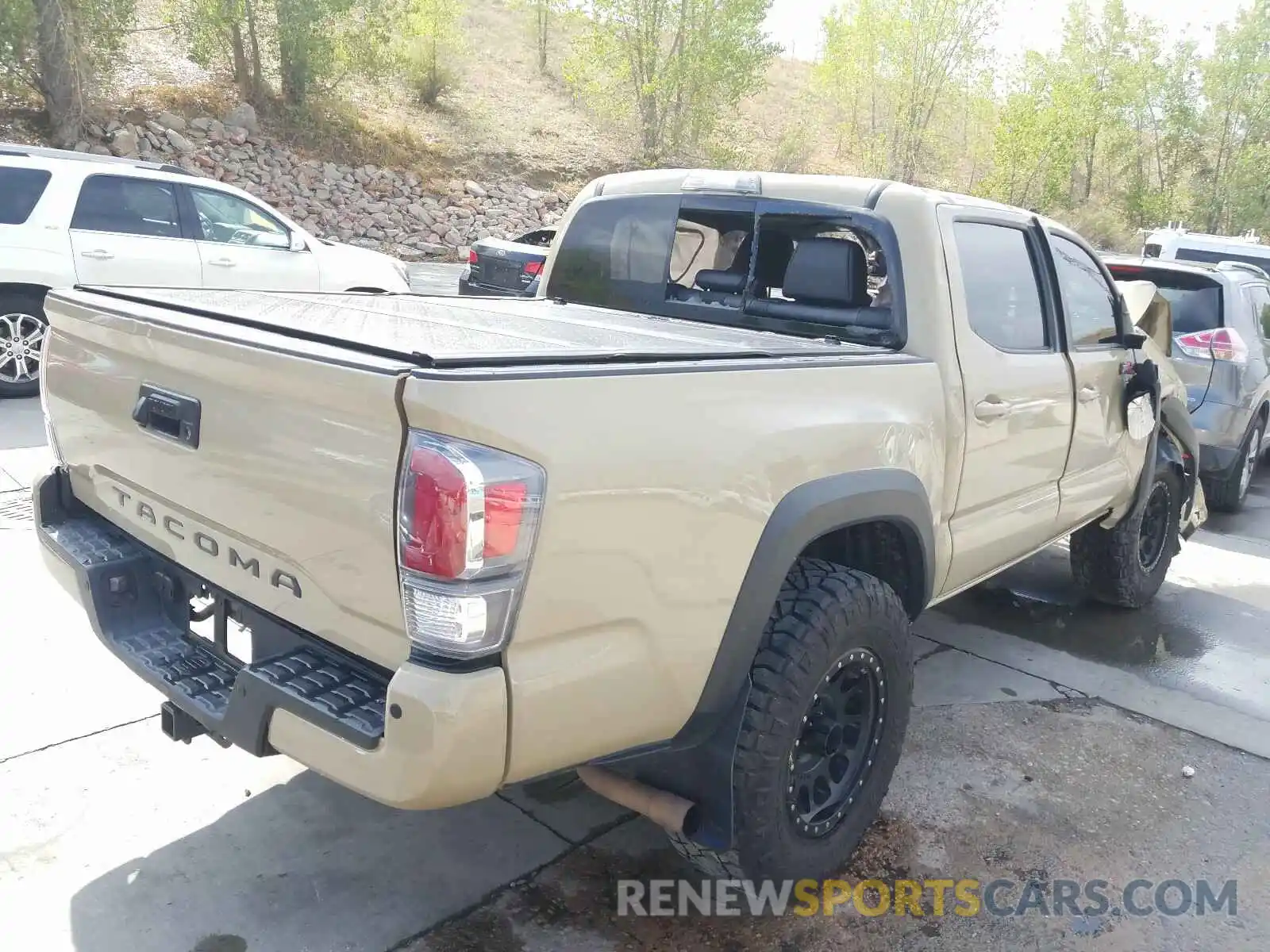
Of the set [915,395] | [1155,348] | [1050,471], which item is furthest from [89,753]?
[1155,348]

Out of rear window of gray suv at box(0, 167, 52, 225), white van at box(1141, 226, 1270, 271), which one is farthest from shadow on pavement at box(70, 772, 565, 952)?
white van at box(1141, 226, 1270, 271)

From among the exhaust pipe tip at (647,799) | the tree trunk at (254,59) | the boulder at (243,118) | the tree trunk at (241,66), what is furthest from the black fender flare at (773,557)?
the tree trunk at (254,59)

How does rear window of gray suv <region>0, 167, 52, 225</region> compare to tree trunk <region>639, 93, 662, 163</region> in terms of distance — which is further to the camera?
tree trunk <region>639, 93, 662, 163</region>

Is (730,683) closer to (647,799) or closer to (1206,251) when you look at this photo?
(647,799)

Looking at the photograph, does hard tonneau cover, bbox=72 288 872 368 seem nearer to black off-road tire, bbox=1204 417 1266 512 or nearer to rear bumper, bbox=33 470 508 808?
rear bumper, bbox=33 470 508 808

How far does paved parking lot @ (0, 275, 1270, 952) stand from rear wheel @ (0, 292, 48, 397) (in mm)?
4072

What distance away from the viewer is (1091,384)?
4.07 meters

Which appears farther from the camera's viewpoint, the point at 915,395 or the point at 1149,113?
the point at 1149,113

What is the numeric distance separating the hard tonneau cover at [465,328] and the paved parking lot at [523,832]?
1.41 metres

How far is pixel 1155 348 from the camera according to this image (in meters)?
5.05

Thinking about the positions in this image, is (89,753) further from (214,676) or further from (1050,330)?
(1050,330)

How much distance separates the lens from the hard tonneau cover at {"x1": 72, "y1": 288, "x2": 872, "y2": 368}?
7.11 ft

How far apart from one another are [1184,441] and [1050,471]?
1.84 m

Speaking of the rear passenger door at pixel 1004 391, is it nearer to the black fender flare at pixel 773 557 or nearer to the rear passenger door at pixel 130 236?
the black fender flare at pixel 773 557
